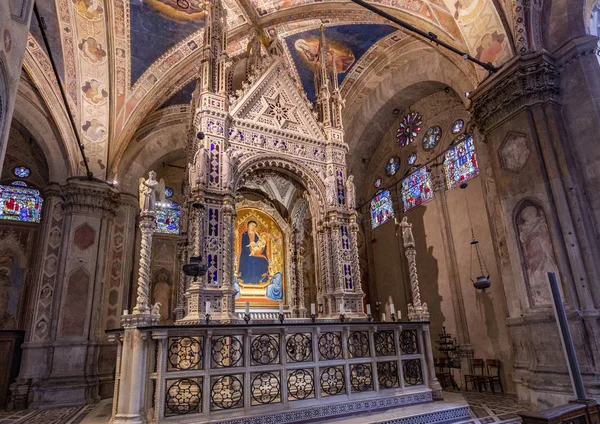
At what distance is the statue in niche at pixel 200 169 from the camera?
9.20 m

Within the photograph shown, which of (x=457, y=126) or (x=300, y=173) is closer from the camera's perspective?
(x=300, y=173)

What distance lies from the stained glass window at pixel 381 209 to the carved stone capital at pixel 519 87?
21.2ft

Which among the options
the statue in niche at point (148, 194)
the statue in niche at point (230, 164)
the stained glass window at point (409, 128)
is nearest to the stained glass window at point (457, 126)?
the stained glass window at point (409, 128)

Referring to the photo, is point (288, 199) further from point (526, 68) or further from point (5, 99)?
point (5, 99)

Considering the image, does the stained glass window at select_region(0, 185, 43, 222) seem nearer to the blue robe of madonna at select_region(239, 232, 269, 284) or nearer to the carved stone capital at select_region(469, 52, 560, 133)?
the blue robe of madonna at select_region(239, 232, 269, 284)

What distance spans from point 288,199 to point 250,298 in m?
3.71

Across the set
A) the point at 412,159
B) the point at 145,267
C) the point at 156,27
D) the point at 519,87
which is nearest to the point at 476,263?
the point at 412,159

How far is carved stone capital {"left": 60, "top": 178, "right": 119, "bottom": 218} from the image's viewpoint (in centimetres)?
1308

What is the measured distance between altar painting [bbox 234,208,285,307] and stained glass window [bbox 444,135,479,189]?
623 cm

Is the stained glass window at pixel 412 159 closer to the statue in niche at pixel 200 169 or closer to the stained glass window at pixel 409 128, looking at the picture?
the stained glass window at pixel 409 128

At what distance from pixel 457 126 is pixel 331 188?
569 centimetres

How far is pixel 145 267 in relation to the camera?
6.28 meters

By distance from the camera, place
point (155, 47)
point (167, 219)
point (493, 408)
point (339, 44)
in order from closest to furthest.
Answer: point (493, 408)
point (155, 47)
point (339, 44)
point (167, 219)

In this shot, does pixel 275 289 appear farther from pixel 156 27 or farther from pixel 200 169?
pixel 156 27
